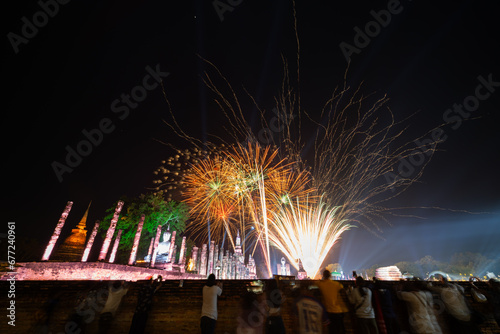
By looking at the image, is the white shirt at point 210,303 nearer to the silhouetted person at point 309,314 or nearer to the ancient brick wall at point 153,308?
the ancient brick wall at point 153,308

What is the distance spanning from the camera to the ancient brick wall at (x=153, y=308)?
6238 millimetres

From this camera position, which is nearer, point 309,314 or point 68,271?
point 309,314

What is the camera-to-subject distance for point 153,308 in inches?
257

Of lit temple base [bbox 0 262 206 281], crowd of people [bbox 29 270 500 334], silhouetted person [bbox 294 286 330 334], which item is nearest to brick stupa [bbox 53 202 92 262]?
lit temple base [bbox 0 262 206 281]

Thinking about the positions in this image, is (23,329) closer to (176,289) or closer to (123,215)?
(176,289)

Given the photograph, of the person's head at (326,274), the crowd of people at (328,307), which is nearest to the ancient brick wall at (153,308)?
the crowd of people at (328,307)

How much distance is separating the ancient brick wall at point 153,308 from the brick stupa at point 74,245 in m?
29.0

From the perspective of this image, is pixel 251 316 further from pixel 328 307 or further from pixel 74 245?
pixel 74 245

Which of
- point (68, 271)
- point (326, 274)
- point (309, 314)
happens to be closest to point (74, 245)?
point (68, 271)

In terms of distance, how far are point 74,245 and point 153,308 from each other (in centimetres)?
3330

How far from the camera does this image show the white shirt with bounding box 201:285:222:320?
210 inches

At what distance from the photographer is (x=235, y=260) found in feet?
178

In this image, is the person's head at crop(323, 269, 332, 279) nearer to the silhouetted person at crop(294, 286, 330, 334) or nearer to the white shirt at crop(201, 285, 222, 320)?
the silhouetted person at crop(294, 286, 330, 334)

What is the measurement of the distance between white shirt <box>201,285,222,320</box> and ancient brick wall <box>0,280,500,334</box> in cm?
117
